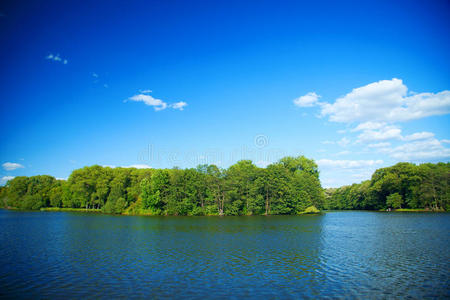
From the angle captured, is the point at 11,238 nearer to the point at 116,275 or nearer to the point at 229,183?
the point at 116,275

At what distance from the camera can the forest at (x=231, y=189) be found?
283 ft

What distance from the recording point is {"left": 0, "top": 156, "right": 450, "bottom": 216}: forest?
283ft

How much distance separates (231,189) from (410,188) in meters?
70.2

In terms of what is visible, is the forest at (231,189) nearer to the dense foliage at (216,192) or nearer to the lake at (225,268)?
the dense foliage at (216,192)

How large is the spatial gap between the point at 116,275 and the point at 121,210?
78453mm

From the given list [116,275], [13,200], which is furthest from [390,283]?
[13,200]

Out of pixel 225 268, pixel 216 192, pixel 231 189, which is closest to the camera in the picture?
pixel 225 268

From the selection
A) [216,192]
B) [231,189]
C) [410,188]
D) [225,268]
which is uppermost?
[231,189]

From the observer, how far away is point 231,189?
283 feet

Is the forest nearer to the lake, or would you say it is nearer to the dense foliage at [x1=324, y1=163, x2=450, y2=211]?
the dense foliage at [x1=324, y1=163, x2=450, y2=211]

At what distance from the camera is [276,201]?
86.9 m

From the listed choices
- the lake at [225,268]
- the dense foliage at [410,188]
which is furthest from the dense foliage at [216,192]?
the lake at [225,268]

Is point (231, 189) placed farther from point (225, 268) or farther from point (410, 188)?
point (410, 188)

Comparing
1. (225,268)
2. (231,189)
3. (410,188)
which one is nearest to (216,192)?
(231,189)
